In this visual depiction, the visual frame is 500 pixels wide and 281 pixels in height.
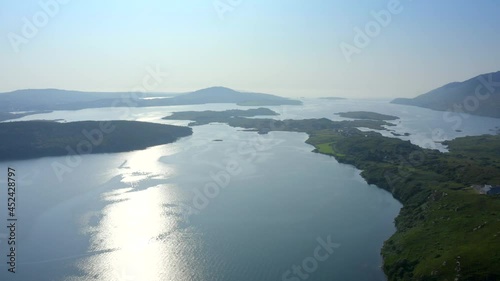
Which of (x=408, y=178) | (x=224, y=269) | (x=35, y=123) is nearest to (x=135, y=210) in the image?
(x=224, y=269)

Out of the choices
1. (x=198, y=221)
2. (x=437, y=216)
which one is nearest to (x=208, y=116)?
(x=198, y=221)

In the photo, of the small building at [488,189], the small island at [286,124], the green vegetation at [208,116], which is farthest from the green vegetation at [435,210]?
the green vegetation at [208,116]

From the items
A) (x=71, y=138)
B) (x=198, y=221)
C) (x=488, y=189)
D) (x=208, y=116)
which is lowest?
(x=198, y=221)

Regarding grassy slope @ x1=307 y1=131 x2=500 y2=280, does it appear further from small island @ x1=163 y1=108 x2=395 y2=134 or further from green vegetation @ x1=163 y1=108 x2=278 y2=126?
green vegetation @ x1=163 y1=108 x2=278 y2=126

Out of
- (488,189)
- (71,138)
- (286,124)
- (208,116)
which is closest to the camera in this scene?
(488,189)

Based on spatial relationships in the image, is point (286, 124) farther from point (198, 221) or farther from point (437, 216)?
point (437, 216)

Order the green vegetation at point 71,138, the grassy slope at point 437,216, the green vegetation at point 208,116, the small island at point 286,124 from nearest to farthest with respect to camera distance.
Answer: the grassy slope at point 437,216 < the green vegetation at point 71,138 < the small island at point 286,124 < the green vegetation at point 208,116

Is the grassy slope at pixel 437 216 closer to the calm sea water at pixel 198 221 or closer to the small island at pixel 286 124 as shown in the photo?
the calm sea water at pixel 198 221
